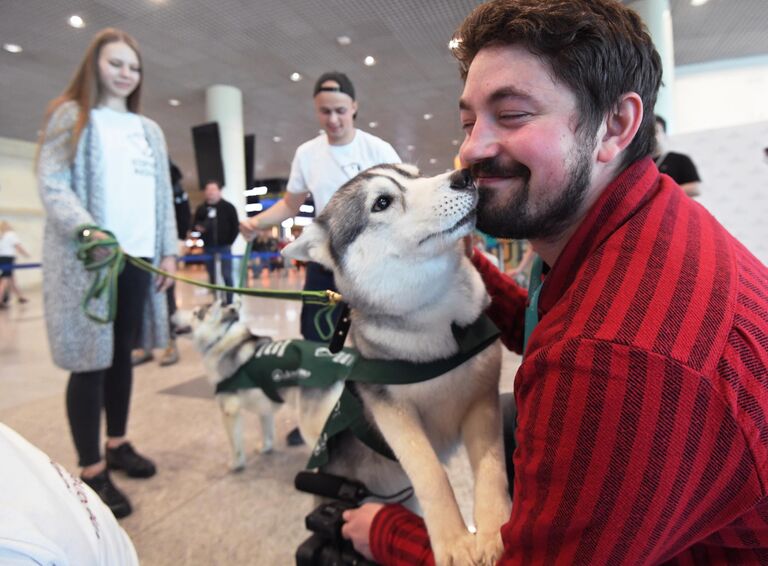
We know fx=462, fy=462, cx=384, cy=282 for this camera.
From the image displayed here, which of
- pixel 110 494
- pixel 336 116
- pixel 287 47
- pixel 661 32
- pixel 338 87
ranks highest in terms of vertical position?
pixel 287 47

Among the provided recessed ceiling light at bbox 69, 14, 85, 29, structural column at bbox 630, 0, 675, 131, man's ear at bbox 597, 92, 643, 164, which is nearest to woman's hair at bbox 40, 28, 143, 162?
man's ear at bbox 597, 92, 643, 164

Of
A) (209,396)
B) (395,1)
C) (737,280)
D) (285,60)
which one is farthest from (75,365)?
(285,60)

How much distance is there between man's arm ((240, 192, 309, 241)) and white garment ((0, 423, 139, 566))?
1317 mm

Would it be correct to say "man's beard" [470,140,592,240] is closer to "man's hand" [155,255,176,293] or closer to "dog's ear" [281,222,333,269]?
"dog's ear" [281,222,333,269]

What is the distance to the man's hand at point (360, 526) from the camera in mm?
944

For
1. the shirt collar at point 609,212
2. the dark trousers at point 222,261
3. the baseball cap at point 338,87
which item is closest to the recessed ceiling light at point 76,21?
the dark trousers at point 222,261

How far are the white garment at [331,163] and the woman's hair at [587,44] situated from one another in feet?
3.59

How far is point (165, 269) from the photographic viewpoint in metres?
2.15

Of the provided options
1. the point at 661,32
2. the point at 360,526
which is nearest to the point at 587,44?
the point at 360,526

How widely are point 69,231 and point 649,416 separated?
192 centimetres

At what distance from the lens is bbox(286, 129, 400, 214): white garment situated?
196 centimetres

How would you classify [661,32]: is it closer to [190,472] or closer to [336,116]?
[336,116]

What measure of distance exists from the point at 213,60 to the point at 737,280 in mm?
7963

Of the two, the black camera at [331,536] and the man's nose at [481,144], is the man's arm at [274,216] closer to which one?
the black camera at [331,536]
